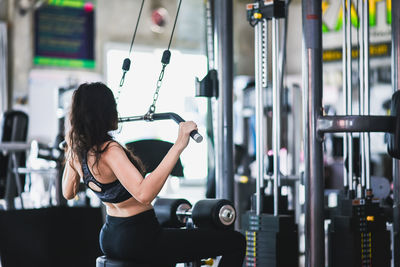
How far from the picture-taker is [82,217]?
343 centimetres

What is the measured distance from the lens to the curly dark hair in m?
2.48

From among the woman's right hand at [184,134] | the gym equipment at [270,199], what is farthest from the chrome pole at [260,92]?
the woman's right hand at [184,134]

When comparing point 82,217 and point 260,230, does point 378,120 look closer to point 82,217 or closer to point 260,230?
point 260,230

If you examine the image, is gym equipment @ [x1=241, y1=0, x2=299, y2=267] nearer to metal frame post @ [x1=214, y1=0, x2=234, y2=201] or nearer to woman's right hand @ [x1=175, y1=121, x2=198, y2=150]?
metal frame post @ [x1=214, y1=0, x2=234, y2=201]

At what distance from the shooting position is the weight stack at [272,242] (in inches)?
131

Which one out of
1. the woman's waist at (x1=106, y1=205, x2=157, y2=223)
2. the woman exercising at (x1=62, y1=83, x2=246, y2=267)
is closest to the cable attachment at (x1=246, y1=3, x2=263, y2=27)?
the woman exercising at (x1=62, y1=83, x2=246, y2=267)

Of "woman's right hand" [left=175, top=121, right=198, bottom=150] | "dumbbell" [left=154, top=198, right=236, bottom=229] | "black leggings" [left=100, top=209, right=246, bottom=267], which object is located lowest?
"black leggings" [left=100, top=209, right=246, bottom=267]

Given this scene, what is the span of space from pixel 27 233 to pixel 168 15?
8.17 m

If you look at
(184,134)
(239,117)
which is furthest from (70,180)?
(239,117)

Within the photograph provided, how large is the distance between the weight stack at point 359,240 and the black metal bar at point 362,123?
2.24ft

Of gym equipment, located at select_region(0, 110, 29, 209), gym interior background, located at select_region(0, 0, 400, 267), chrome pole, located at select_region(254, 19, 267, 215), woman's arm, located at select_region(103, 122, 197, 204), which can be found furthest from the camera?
gym equipment, located at select_region(0, 110, 29, 209)

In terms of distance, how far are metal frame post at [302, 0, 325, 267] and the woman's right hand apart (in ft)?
2.63

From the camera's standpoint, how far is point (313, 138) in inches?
119

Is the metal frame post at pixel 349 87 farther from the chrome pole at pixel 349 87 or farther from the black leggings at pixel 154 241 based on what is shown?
the black leggings at pixel 154 241
